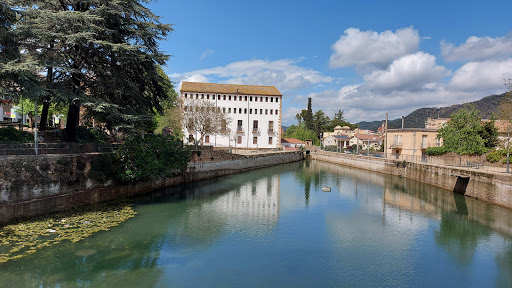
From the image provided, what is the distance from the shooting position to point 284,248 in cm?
1187

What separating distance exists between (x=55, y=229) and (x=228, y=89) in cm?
4530

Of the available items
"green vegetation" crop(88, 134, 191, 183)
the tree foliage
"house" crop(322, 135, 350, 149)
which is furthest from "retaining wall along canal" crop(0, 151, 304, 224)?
"house" crop(322, 135, 350, 149)

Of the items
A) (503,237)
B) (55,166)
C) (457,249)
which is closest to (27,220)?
(55,166)

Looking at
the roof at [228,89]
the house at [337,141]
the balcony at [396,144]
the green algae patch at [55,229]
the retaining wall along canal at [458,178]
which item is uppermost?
the roof at [228,89]

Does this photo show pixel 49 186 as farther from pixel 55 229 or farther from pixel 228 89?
pixel 228 89

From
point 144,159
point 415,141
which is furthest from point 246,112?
point 144,159

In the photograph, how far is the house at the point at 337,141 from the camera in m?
80.3

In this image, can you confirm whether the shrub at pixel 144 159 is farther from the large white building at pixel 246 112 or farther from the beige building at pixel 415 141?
the large white building at pixel 246 112

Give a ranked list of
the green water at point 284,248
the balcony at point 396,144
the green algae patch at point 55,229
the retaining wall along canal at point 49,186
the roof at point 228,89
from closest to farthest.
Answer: the green water at point 284,248
the green algae patch at point 55,229
the retaining wall along canal at point 49,186
the balcony at point 396,144
the roof at point 228,89

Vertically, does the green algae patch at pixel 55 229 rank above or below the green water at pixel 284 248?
above

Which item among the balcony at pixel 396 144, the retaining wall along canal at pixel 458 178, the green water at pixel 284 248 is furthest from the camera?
the balcony at pixel 396 144

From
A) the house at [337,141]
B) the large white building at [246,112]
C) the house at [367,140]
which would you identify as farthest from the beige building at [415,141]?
the house at [367,140]

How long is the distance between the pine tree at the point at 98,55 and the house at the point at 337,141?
65088 mm

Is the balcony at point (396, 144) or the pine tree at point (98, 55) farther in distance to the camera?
the balcony at point (396, 144)
